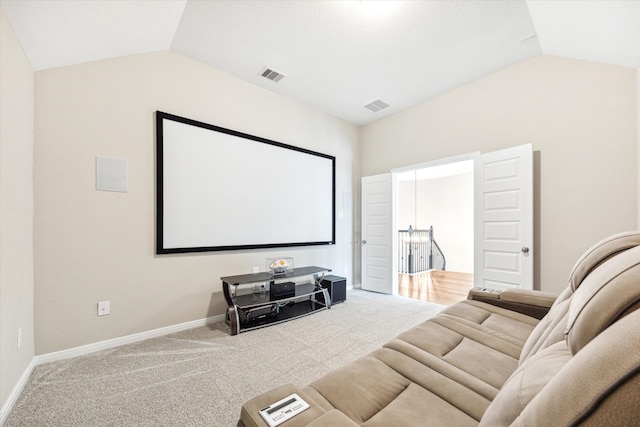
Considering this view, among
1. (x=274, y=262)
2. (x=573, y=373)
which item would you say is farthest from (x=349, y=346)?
(x=573, y=373)

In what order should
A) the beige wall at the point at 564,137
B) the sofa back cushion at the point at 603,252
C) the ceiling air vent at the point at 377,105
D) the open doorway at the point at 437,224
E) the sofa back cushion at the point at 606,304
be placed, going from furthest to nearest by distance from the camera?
the open doorway at the point at 437,224, the ceiling air vent at the point at 377,105, the beige wall at the point at 564,137, the sofa back cushion at the point at 603,252, the sofa back cushion at the point at 606,304

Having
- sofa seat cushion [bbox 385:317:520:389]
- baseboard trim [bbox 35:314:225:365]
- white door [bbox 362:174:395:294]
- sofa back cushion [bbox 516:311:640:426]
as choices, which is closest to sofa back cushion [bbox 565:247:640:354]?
sofa back cushion [bbox 516:311:640:426]

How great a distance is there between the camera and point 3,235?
173 centimetres

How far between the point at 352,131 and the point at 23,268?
4.71 metres

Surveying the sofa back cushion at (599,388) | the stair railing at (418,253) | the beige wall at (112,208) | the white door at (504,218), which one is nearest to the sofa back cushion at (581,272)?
the sofa back cushion at (599,388)

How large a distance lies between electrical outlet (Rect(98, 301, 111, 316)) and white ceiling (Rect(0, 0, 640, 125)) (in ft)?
7.14

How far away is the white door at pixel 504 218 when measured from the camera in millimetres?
3088

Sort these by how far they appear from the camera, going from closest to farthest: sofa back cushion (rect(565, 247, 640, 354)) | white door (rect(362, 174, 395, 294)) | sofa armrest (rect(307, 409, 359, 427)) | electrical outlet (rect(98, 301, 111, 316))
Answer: sofa back cushion (rect(565, 247, 640, 354)) < sofa armrest (rect(307, 409, 359, 427)) < electrical outlet (rect(98, 301, 111, 316)) < white door (rect(362, 174, 395, 294))

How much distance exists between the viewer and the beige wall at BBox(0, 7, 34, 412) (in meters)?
1.72

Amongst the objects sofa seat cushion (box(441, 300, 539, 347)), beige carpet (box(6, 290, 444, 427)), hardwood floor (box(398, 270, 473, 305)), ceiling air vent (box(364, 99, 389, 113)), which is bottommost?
hardwood floor (box(398, 270, 473, 305))

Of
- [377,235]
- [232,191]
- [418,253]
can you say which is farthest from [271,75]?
[418,253]

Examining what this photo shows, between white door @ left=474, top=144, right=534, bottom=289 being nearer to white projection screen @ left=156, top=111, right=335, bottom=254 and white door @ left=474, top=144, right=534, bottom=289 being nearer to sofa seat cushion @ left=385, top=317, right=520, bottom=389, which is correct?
sofa seat cushion @ left=385, top=317, right=520, bottom=389

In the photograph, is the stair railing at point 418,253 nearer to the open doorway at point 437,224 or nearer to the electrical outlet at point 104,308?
the open doorway at point 437,224

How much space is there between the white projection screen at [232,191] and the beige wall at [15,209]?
95 centimetres
